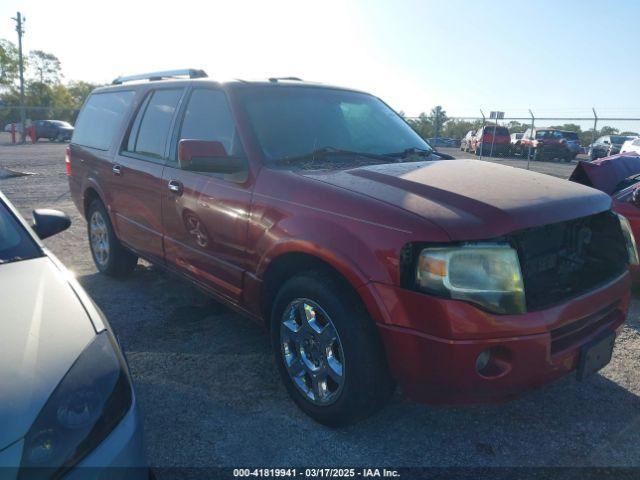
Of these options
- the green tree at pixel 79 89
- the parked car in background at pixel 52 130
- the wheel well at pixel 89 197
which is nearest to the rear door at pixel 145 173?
the wheel well at pixel 89 197

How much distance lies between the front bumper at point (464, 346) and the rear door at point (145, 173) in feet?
7.48

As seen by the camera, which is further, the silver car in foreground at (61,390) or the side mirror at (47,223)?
the side mirror at (47,223)

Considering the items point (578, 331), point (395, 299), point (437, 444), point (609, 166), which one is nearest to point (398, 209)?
point (395, 299)

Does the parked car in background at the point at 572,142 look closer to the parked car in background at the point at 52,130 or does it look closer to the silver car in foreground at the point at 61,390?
the silver car in foreground at the point at 61,390

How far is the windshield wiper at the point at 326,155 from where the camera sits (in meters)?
3.01

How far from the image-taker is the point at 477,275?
214cm

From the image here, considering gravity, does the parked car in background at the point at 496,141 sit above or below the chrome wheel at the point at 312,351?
above

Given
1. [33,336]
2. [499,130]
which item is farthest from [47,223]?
[499,130]

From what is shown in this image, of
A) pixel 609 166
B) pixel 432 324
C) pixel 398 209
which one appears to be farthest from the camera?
pixel 609 166

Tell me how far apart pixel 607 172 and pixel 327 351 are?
404cm

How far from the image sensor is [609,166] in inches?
200

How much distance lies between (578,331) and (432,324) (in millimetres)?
827

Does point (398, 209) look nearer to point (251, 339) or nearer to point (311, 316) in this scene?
point (311, 316)

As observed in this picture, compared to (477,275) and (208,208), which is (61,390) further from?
(208,208)
